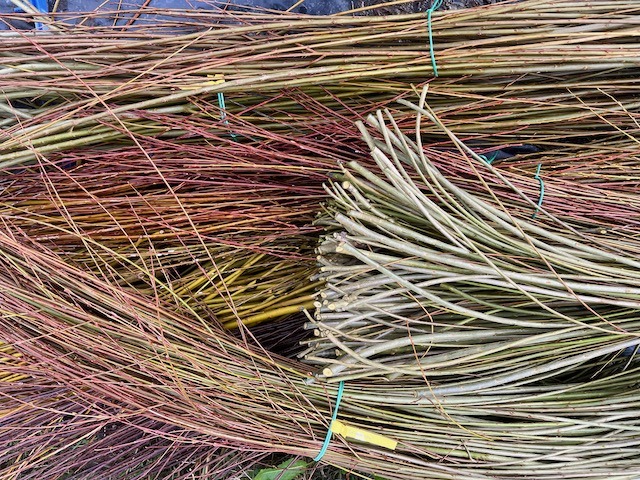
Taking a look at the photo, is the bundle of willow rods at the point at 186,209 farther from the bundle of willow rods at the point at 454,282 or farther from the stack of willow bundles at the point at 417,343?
the bundle of willow rods at the point at 454,282

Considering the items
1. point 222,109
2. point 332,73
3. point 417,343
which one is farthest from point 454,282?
point 222,109

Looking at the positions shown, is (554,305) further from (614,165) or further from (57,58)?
(57,58)

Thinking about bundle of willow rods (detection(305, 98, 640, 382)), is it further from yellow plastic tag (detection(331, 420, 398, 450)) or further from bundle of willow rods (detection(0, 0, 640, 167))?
bundle of willow rods (detection(0, 0, 640, 167))

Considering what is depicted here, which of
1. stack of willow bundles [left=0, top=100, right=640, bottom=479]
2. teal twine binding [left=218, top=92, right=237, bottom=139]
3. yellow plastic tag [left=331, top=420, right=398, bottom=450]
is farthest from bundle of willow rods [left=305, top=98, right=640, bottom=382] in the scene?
teal twine binding [left=218, top=92, right=237, bottom=139]

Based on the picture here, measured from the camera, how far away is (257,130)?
5.02 feet

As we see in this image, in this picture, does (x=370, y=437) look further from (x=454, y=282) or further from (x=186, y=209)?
(x=186, y=209)

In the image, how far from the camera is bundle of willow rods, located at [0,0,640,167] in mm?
1417

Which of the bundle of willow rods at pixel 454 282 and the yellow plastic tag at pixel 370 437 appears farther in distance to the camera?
the yellow plastic tag at pixel 370 437

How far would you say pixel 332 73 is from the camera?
1453 millimetres

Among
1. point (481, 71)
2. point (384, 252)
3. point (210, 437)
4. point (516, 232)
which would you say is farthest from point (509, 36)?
point (210, 437)

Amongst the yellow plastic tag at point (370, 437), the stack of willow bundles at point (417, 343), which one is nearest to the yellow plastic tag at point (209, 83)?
the stack of willow bundles at point (417, 343)

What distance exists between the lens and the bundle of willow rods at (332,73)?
142 cm

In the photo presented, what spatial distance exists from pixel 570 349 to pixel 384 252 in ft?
1.63

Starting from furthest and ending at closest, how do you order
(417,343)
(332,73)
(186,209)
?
(186,209) → (332,73) → (417,343)
